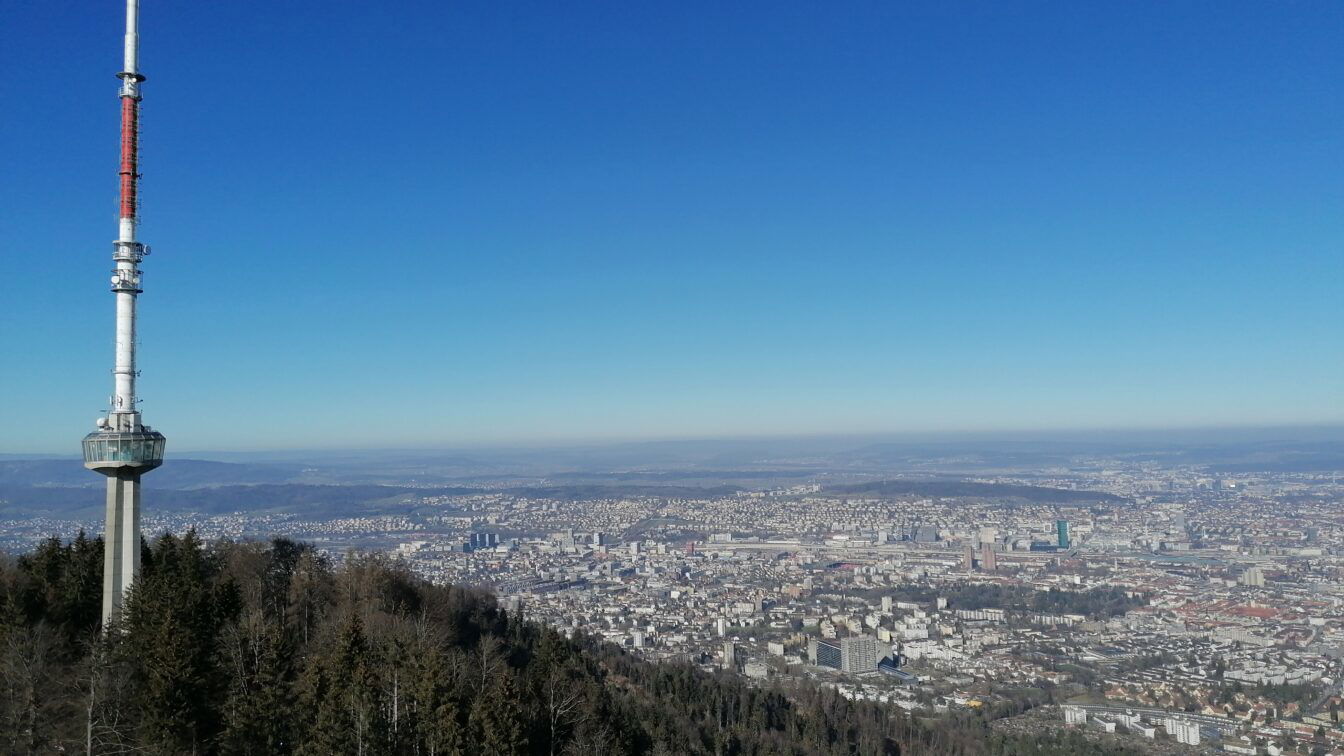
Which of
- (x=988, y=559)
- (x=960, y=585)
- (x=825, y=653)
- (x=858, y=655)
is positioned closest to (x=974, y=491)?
(x=988, y=559)

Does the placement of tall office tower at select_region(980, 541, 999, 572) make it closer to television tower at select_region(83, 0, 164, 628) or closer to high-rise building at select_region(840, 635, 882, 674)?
high-rise building at select_region(840, 635, 882, 674)

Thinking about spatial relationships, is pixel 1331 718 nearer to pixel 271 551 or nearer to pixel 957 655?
pixel 957 655

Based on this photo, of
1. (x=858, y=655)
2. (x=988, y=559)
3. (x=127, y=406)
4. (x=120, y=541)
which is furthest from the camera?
(x=988, y=559)

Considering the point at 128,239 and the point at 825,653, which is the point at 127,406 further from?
the point at 825,653

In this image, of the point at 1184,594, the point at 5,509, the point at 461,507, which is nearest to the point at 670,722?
→ the point at 1184,594

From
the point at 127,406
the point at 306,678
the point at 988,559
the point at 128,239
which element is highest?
the point at 128,239

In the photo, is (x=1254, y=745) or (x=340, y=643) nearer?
(x=340, y=643)
